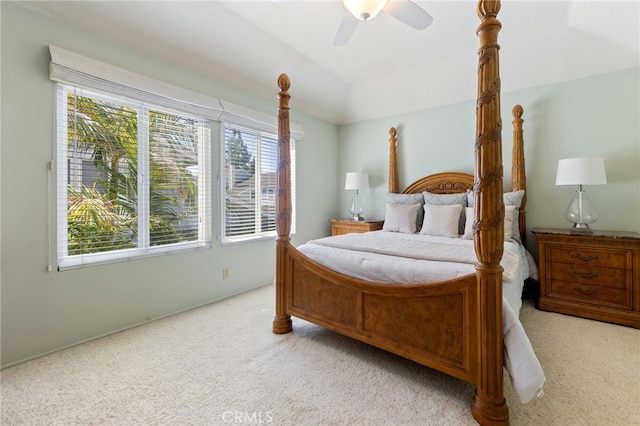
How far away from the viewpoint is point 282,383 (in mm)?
1676

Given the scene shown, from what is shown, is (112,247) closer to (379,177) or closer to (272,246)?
(272,246)

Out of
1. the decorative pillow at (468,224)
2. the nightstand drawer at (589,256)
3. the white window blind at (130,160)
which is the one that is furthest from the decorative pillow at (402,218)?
the white window blind at (130,160)

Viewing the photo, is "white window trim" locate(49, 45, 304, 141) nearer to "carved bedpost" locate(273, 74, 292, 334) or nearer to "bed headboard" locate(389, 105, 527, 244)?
"carved bedpost" locate(273, 74, 292, 334)

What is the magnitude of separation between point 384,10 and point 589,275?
2.84 meters

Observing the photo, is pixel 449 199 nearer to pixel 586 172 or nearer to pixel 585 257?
pixel 586 172

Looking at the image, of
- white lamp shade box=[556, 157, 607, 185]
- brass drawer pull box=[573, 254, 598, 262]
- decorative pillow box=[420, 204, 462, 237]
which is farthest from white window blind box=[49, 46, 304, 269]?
brass drawer pull box=[573, 254, 598, 262]

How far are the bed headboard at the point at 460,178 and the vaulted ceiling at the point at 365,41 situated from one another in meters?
0.55

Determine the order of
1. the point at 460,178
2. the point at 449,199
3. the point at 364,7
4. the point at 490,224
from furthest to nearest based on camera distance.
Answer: the point at 460,178 < the point at 449,199 < the point at 364,7 < the point at 490,224

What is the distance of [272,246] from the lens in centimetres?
364

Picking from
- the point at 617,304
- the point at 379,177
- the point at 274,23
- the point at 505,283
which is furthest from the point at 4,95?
the point at 617,304

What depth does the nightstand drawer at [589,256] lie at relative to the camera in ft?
7.94

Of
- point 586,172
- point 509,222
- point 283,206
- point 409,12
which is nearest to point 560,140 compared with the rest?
point 586,172

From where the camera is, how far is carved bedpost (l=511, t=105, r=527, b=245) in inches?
121

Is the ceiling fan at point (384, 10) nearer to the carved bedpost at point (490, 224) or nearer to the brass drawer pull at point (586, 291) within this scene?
the carved bedpost at point (490, 224)
